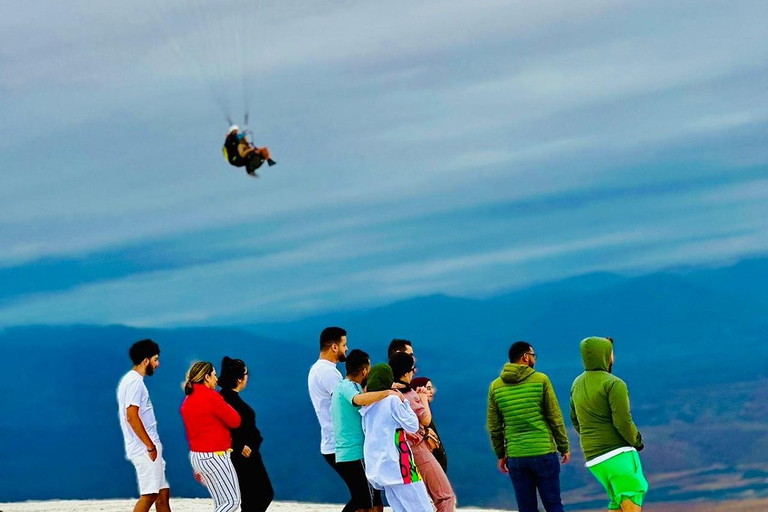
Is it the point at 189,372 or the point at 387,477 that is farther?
the point at 189,372

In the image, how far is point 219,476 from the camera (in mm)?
11359

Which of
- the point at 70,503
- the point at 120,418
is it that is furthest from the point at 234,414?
the point at 70,503

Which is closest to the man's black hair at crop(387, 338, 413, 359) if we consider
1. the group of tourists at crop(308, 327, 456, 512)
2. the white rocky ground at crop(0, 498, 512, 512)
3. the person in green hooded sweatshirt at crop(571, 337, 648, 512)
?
the group of tourists at crop(308, 327, 456, 512)

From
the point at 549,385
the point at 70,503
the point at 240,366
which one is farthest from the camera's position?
the point at 70,503

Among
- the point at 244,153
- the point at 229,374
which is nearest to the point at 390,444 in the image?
the point at 229,374

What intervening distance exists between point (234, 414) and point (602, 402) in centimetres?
375

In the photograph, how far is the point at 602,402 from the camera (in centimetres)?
993

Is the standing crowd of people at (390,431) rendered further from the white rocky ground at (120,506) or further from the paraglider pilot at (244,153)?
A: the white rocky ground at (120,506)

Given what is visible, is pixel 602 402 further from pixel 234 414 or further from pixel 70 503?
pixel 70 503

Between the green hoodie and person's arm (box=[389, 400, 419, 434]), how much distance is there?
1.53 meters

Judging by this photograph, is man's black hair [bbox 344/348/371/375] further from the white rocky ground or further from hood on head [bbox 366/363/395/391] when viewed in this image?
the white rocky ground

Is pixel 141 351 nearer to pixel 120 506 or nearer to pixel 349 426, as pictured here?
pixel 349 426

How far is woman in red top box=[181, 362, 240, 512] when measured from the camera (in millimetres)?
11227

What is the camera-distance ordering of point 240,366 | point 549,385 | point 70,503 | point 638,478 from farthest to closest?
point 70,503
point 240,366
point 549,385
point 638,478
